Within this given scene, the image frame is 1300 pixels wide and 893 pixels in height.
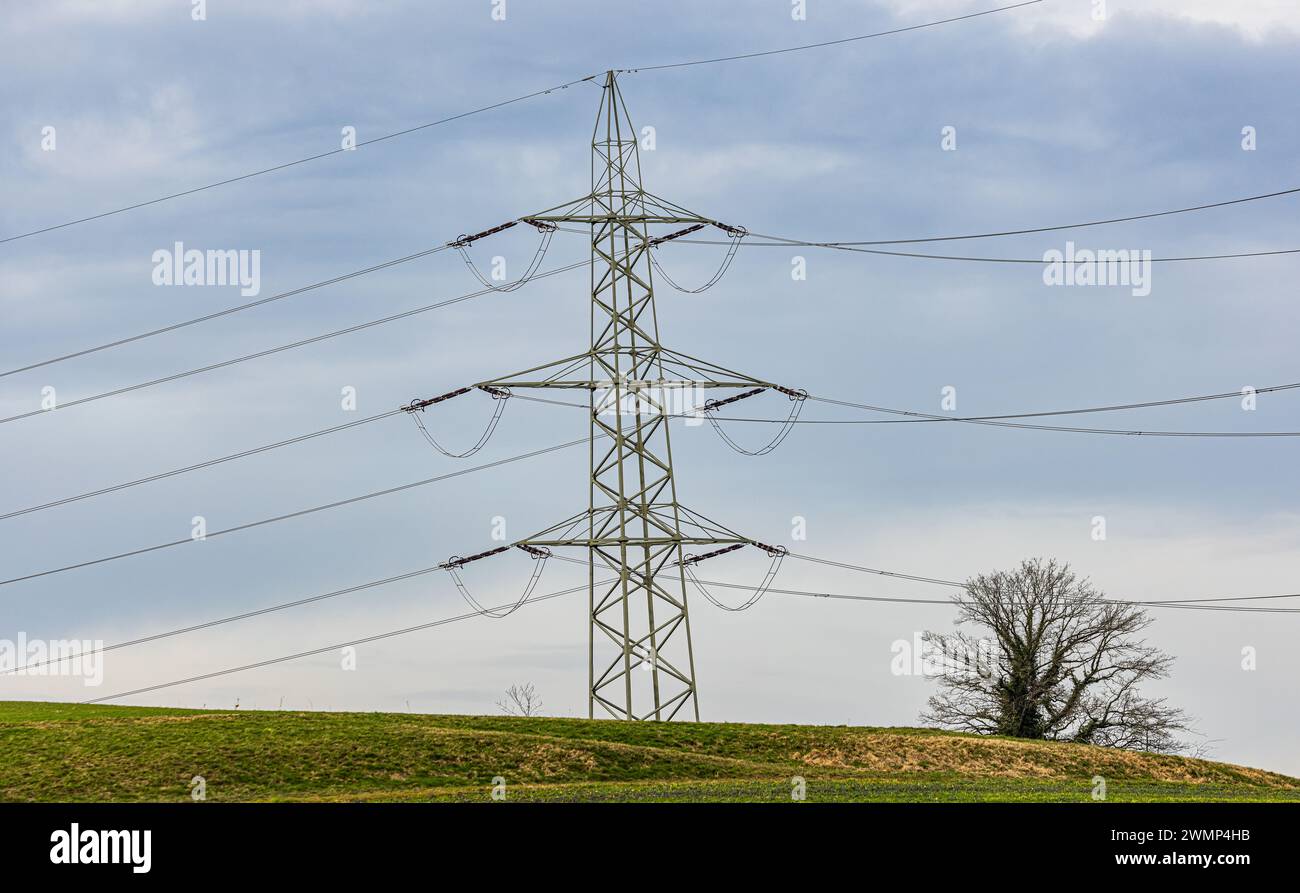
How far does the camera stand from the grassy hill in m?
35.2

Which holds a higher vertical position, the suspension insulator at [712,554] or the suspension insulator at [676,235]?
the suspension insulator at [676,235]

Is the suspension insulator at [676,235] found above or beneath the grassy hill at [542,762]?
above

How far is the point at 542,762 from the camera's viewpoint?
40438 millimetres

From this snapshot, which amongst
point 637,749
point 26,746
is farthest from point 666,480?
point 26,746

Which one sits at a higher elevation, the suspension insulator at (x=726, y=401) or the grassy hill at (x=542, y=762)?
the suspension insulator at (x=726, y=401)

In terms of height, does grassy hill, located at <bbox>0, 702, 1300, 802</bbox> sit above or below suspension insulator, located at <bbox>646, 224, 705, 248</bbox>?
below

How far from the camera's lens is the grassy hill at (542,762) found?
35250 millimetres

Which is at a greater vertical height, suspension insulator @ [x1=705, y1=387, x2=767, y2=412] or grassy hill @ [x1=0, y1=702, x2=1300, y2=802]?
suspension insulator @ [x1=705, y1=387, x2=767, y2=412]

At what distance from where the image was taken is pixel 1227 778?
158 feet

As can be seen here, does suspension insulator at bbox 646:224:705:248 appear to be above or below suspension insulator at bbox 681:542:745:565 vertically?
above
